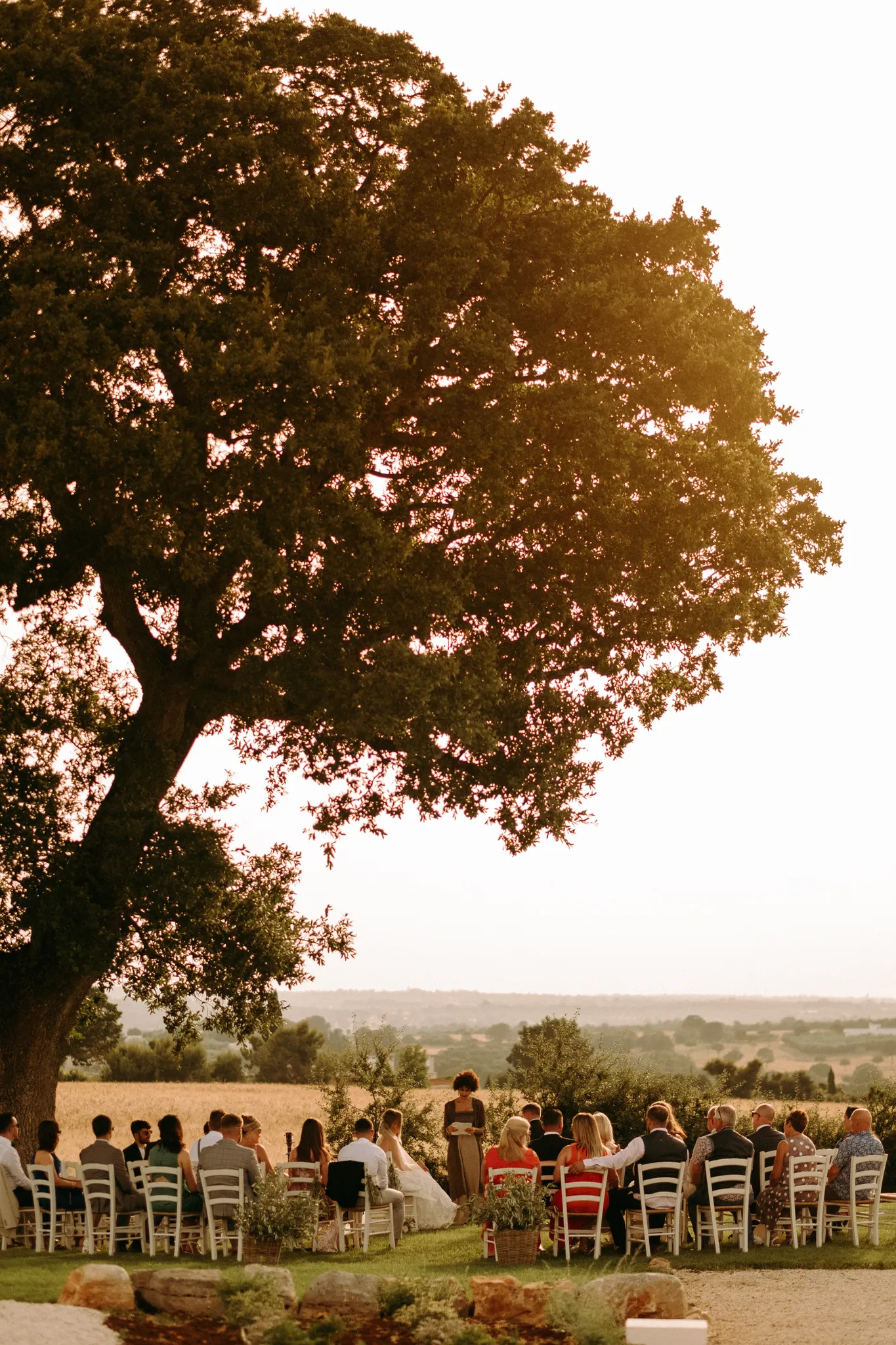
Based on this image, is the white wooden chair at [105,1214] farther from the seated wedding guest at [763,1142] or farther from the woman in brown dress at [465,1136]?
the seated wedding guest at [763,1142]

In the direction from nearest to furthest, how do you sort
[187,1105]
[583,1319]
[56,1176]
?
1. [583,1319]
2. [56,1176]
3. [187,1105]

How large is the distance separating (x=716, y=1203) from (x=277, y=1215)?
4.77 meters

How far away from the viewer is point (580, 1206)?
1546 centimetres

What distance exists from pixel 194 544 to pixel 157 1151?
22.5 ft

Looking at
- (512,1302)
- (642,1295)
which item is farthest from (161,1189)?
(642,1295)

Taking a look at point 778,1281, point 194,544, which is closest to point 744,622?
point 194,544

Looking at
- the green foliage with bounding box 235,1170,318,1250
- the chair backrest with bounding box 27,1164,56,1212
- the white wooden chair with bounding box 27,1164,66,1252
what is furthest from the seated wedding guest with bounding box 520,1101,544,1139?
the chair backrest with bounding box 27,1164,56,1212

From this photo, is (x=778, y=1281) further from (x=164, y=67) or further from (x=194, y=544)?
(x=164, y=67)

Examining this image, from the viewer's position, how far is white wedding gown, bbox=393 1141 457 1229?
1878cm

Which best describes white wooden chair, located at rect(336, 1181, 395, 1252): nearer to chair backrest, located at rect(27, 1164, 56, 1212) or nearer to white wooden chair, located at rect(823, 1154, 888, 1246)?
chair backrest, located at rect(27, 1164, 56, 1212)

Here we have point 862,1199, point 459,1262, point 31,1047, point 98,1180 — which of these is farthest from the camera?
point 31,1047

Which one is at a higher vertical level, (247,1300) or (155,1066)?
(247,1300)

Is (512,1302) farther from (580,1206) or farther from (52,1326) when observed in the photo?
(580,1206)

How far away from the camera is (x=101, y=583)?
21109 millimetres
